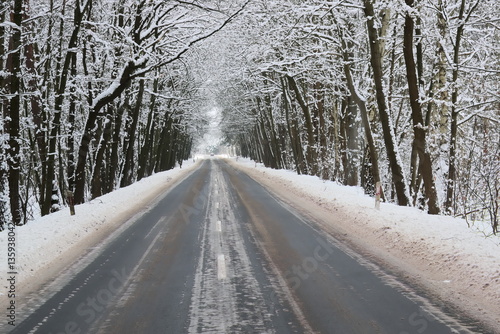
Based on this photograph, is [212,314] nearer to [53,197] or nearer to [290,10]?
[290,10]

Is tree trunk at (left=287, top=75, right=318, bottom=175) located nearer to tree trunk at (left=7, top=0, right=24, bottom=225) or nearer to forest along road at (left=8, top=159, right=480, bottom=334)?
tree trunk at (left=7, top=0, right=24, bottom=225)

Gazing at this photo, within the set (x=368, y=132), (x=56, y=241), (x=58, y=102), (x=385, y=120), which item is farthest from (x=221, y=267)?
(x=58, y=102)

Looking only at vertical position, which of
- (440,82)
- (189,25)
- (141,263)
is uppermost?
(189,25)

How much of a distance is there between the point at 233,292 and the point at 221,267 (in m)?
1.36

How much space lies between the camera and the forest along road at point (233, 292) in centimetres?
499

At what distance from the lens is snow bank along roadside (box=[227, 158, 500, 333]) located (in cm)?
580

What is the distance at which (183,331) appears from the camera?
15.8ft

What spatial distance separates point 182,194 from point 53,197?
5.71 m

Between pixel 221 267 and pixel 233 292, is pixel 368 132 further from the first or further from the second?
pixel 233 292

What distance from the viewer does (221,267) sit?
7449 mm

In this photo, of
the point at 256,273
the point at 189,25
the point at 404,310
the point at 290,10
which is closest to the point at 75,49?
the point at 189,25

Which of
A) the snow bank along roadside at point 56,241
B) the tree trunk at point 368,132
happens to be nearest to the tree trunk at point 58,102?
the snow bank along roadside at point 56,241

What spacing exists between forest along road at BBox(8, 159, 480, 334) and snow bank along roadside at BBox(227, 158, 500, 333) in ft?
1.46

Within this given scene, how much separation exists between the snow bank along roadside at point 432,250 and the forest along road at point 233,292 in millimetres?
446
